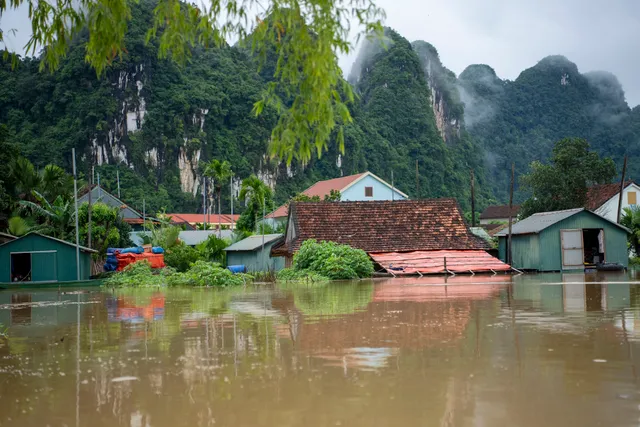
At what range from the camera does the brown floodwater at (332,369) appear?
598 cm

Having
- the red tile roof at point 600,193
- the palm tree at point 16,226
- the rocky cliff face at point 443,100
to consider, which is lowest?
the palm tree at point 16,226

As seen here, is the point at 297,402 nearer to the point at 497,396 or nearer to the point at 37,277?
the point at 497,396

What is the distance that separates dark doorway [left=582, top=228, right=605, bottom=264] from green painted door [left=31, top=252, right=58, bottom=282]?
85.2ft

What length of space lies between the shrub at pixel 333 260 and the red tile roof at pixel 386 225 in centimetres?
203

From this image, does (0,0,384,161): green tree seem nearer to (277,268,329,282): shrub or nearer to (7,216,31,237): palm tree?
(277,268,329,282): shrub

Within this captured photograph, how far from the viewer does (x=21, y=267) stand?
36375 mm

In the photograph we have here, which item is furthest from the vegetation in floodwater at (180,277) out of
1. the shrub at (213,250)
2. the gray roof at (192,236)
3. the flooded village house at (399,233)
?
the gray roof at (192,236)

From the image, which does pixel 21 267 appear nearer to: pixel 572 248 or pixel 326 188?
pixel 572 248

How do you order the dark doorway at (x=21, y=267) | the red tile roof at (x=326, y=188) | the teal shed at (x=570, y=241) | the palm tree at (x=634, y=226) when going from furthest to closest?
the red tile roof at (x=326, y=188)
the palm tree at (x=634, y=226)
the teal shed at (x=570, y=241)
the dark doorway at (x=21, y=267)

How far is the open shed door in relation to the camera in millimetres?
36062

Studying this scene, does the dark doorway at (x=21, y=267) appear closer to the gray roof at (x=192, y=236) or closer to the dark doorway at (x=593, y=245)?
the gray roof at (x=192, y=236)

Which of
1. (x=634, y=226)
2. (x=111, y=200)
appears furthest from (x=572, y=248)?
(x=111, y=200)

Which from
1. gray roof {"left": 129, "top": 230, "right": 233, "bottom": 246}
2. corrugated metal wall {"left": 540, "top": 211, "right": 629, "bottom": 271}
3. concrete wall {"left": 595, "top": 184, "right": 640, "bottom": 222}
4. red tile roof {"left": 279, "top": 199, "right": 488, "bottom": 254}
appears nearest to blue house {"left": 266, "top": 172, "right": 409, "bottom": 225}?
gray roof {"left": 129, "top": 230, "right": 233, "bottom": 246}

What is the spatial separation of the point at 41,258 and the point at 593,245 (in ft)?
91.9
